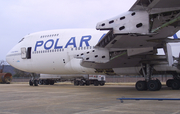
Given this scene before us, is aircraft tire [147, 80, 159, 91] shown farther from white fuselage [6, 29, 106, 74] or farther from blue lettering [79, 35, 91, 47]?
blue lettering [79, 35, 91, 47]

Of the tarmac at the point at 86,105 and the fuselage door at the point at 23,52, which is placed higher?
the fuselage door at the point at 23,52

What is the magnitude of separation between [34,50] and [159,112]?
1679cm

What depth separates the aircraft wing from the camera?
9367 mm

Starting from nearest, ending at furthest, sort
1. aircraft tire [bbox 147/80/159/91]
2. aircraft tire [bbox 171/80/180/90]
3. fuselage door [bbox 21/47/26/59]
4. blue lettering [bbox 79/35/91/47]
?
aircraft tire [bbox 147/80/159/91] → aircraft tire [bbox 171/80/180/90] → blue lettering [bbox 79/35/91/47] → fuselage door [bbox 21/47/26/59]

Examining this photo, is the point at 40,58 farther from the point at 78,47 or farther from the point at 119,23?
the point at 119,23

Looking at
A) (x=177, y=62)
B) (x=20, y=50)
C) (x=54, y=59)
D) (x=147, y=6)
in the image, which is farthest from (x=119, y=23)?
(x=20, y=50)

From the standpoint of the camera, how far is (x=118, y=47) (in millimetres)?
12789

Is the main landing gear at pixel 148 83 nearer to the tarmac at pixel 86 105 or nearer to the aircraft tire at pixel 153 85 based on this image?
the aircraft tire at pixel 153 85

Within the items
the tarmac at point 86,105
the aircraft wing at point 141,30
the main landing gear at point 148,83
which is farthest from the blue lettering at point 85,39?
the tarmac at point 86,105

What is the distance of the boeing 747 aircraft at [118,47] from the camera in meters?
9.72

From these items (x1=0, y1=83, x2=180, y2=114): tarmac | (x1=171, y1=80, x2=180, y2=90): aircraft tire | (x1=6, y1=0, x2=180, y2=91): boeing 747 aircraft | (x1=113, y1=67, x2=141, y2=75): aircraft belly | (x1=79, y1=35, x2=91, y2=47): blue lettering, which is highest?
(x1=79, y1=35, x2=91, y2=47): blue lettering

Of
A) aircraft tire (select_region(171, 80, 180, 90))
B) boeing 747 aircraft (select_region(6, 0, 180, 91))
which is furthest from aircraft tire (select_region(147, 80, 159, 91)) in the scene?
aircraft tire (select_region(171, 80, 180, 90))

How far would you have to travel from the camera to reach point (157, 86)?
1352cm

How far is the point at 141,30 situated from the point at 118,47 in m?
3.18
